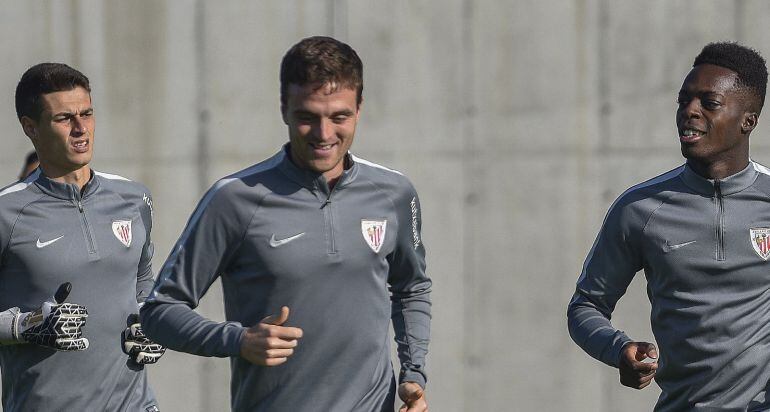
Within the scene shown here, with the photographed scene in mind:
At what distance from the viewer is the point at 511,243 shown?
29.5ft

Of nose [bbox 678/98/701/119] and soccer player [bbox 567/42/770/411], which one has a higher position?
nose [bbox 678/98/701/119]

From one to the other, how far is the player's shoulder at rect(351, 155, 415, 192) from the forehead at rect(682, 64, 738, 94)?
1.08 meters

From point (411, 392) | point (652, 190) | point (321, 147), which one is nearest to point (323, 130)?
point (321, 147)

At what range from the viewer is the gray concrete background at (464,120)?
8969 mm

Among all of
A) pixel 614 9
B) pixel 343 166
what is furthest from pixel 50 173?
pixel 614 9

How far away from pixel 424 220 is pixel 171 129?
1.59 m

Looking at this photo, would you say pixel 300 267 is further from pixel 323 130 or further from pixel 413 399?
pixel 413 399

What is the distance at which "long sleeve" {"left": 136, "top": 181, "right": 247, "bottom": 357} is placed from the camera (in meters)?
4.82

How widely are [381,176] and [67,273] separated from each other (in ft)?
5.69

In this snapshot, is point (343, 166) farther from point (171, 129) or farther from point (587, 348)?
point (171, 129)

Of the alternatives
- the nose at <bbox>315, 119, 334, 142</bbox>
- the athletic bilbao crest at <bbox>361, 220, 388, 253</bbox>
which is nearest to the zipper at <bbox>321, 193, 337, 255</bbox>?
the athletic bilbao crest at <bbox>361, 220, 388, 253</bbox>

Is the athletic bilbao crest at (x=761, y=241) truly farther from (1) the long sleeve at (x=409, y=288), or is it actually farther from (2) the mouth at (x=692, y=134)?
(1) the long sleeve at (x=409, y=288)

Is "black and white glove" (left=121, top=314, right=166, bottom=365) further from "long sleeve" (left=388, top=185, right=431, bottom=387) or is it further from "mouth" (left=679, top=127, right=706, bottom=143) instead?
"mouth" (left=679, top=127, right=706, bottom=143)

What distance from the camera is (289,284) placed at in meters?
4.88
